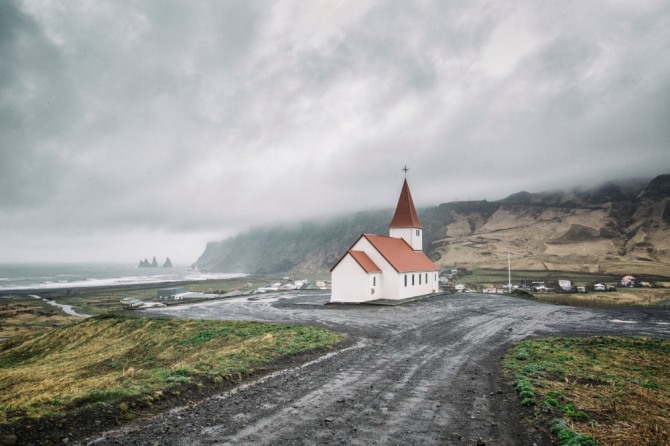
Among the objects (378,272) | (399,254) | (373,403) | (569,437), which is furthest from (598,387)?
(399,254)

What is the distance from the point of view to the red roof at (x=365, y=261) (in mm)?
36344

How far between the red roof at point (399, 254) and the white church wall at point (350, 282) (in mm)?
3506

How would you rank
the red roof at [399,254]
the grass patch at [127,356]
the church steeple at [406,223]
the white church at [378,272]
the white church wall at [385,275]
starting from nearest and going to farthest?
the grass patch at [127,356], the white church at [378,272], the white church wall at [385,275], the red roof at [399,254], the church steeple at [406,223]

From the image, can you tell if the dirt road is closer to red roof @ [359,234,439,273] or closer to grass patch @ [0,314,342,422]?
grass patch @ [0,314,342,422]

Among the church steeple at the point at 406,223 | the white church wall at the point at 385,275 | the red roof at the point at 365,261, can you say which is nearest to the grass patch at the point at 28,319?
the red roof at the point at 365,261

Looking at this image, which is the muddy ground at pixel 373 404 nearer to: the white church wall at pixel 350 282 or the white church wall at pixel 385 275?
the white church wall at pixel 350 282

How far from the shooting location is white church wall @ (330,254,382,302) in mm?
35969

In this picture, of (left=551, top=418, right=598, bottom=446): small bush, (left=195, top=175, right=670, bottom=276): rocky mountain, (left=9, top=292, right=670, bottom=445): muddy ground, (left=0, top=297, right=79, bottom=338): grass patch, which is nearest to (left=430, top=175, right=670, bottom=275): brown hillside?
(left=195, top=175, right=670, bottom=276): rocky mountain

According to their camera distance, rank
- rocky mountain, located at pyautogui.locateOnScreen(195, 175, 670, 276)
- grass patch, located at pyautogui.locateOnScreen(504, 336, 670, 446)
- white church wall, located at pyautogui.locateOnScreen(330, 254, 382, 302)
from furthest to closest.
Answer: rocky mountain, located at pyautogui.locateOnScreen(195, 175, 670, 276) → white church wall, located at pyautogui.locateOnScreen(330, 254, 382, 302) → grass patch, located at pyautogui.locateOnScreen(504, 336, 670, 446)

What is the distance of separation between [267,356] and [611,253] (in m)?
147

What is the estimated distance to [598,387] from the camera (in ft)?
32.9

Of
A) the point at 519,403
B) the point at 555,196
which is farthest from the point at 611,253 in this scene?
the point at 519,403

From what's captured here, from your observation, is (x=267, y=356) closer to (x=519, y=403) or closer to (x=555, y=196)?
(x=519, y=403)

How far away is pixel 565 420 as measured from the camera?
748 cm
